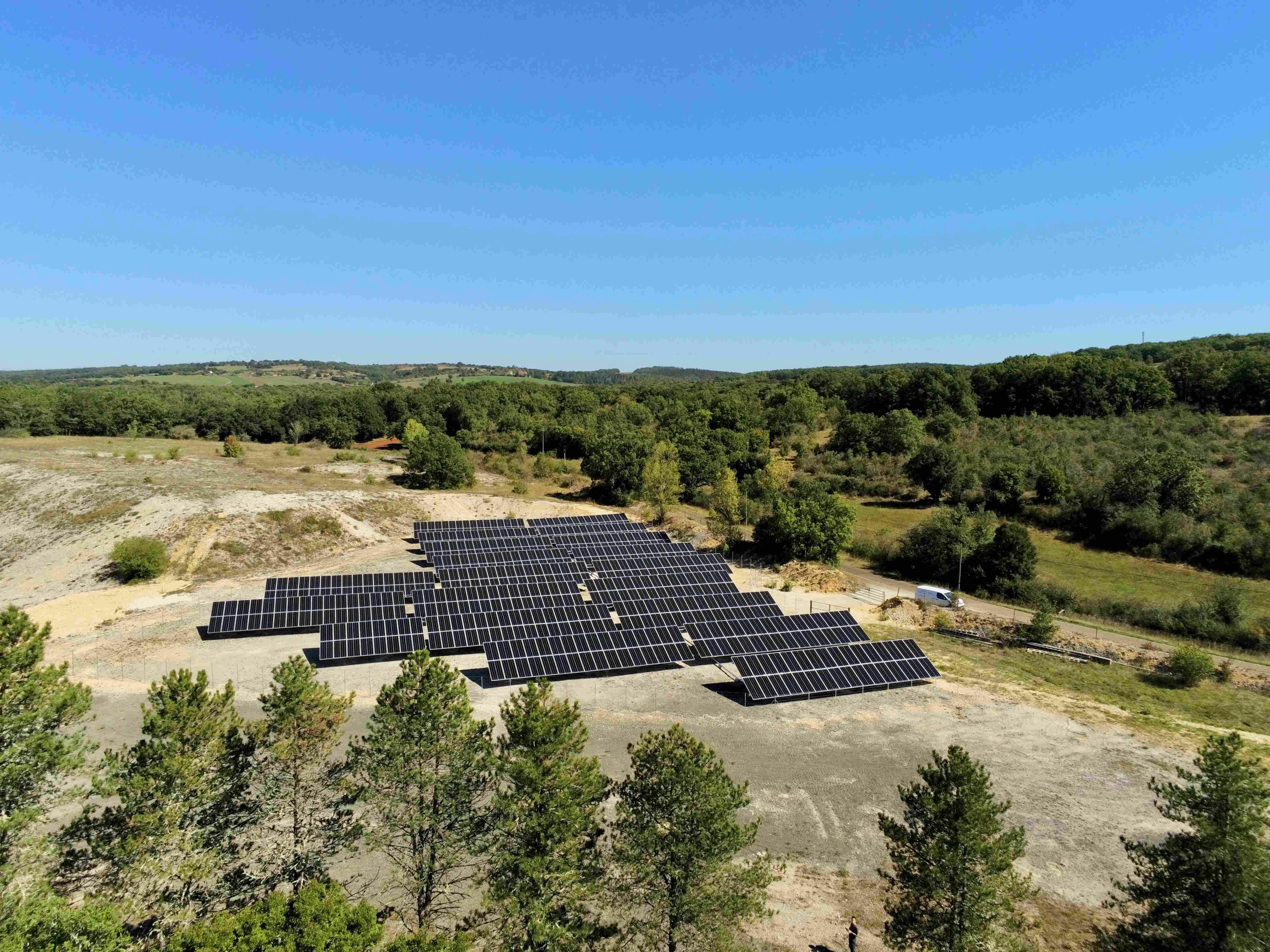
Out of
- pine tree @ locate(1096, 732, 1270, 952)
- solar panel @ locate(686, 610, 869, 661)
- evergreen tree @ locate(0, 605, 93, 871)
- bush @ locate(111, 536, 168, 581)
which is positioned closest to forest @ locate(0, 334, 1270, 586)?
solar panel @ locate(686, 610, 869, 661)

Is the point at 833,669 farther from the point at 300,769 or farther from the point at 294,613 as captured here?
the point at 294,613

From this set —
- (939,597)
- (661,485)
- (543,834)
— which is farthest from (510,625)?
(661,485)

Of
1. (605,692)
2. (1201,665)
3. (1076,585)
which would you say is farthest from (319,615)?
(1076,585)

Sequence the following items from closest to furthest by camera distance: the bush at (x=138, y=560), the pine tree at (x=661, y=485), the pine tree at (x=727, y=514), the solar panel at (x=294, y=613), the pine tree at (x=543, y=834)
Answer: the pine tree at (x=543, y=834), the solar panel at (x=294, y=613), the bush at (x=138, y=560), the pine tree at (x=727, y=514), the pine tree at (x=661, y=485)

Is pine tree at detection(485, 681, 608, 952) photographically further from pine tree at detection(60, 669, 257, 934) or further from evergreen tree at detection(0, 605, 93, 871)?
evergreen tree at detection(0, 605, 93, 871)

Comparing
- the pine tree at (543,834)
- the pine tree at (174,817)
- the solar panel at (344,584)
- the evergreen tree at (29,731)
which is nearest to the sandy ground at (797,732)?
the solar panel at (344,584)

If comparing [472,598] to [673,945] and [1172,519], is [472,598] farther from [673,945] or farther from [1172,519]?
[1172,519]

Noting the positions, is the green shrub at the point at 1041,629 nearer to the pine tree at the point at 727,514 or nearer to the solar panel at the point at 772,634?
the solar panel at the point at 772,634
